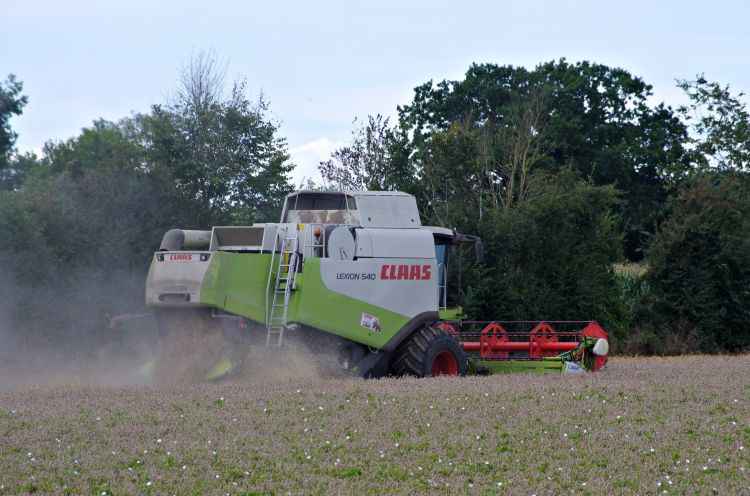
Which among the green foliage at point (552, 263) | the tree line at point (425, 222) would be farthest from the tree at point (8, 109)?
the green foliage at point (552, 263)

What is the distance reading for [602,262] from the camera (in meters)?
28.5

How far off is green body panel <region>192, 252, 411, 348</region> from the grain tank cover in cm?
148

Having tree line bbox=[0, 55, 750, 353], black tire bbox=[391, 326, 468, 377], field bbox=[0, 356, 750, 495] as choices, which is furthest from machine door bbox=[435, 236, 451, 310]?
tree line bbox=[0, 55, 750, 353]

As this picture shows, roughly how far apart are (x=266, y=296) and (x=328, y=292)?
949 millimetres

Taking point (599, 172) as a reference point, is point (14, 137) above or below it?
below

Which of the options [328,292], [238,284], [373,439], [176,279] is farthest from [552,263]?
[373,439]

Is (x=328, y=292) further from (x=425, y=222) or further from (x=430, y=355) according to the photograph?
(x=425, y=222)

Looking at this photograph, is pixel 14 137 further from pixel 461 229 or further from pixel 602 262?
pixel 602 262

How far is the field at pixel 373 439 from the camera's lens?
8.57m

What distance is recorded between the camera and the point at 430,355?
51.8 feet

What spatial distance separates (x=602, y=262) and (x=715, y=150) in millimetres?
19387

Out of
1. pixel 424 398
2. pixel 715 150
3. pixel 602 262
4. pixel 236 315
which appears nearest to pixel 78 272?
pixel 236 315

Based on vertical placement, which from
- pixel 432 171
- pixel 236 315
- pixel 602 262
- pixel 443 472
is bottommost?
pixel 443 472

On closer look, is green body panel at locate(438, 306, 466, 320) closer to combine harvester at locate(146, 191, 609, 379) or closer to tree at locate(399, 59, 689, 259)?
combine harvester at locate(146, 191, 609, 379)
